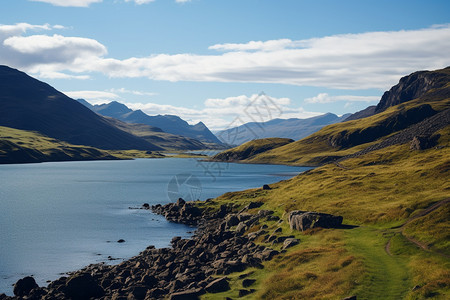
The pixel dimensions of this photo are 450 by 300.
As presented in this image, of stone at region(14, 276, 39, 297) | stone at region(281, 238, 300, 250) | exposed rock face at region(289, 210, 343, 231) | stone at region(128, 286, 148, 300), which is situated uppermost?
exposed rock face at region(289, 210, 343, 231)

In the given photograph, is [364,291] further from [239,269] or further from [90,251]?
[90,251]

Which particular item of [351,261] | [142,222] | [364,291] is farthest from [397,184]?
[142,222]

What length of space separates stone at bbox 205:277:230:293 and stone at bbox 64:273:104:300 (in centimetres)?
1714

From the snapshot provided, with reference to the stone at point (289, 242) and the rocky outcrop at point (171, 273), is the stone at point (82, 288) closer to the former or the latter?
the rocky outcrop at point (171, 273)

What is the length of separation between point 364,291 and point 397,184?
187 ft

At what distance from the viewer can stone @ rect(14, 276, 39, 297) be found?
58681mm

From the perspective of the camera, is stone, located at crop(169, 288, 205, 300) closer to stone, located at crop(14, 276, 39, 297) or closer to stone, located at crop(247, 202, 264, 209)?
stone, located at crop(14, 276, 39, 297)

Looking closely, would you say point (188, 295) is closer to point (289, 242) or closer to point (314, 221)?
point (289, 242)

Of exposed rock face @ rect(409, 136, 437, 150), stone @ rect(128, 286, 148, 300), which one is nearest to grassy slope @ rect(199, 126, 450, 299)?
stone @ rect(128, 286, 148, 300)

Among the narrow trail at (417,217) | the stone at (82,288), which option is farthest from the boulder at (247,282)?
the stone at (82,288)

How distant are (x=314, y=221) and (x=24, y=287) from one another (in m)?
44.7

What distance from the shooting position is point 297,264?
5284 cm

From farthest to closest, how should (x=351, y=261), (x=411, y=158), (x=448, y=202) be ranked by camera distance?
(x=411, y=158) → (x=448, y=202) → (x=351, y=261)

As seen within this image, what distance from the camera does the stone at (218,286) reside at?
162 feet
